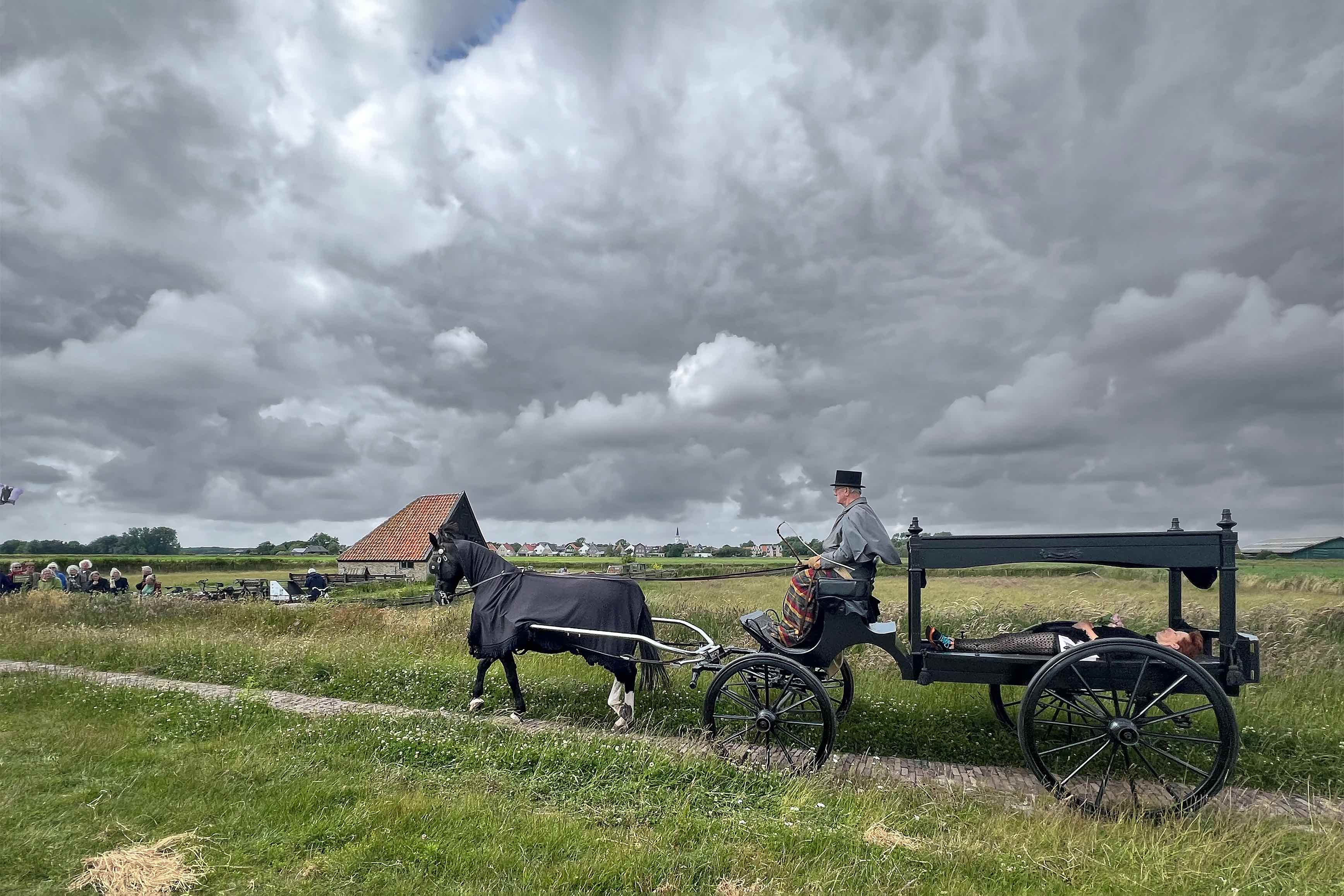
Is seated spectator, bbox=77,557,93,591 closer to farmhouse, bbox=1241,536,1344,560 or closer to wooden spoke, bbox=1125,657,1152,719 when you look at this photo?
wooden spoke, bbox=1125,657,1152,719

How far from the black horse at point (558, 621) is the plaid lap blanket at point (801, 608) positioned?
1.34 meters

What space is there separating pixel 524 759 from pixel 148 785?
9.26 feet

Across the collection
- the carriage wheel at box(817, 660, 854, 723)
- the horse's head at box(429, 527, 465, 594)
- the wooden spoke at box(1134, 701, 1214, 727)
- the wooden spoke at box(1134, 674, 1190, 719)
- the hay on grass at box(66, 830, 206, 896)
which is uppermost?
the horse's head at box(429, 527, 465, 594)

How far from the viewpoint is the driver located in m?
6.09

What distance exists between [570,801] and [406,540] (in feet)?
123

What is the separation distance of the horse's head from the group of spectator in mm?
17507

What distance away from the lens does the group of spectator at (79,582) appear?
21891 millimetres

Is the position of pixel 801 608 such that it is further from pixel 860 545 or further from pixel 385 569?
pixel 385 569

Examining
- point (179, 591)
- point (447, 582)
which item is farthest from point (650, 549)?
point (447, 582)

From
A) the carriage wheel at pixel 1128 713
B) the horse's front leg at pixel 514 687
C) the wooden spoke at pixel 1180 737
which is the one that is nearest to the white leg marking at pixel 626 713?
the horse's front leg at pixel 514 687

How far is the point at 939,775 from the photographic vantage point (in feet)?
20.2

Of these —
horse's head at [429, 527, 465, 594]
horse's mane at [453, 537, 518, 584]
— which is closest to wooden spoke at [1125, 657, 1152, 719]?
horse's mane at [453, 537, 518, 584]

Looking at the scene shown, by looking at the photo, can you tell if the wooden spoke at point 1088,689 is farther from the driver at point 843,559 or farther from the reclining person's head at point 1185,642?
the driver at point 843,559

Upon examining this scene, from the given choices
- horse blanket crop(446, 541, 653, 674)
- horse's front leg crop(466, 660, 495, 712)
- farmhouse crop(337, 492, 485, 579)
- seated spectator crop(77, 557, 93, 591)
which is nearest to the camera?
horse blanket crop(446, 541, 653, 674)
